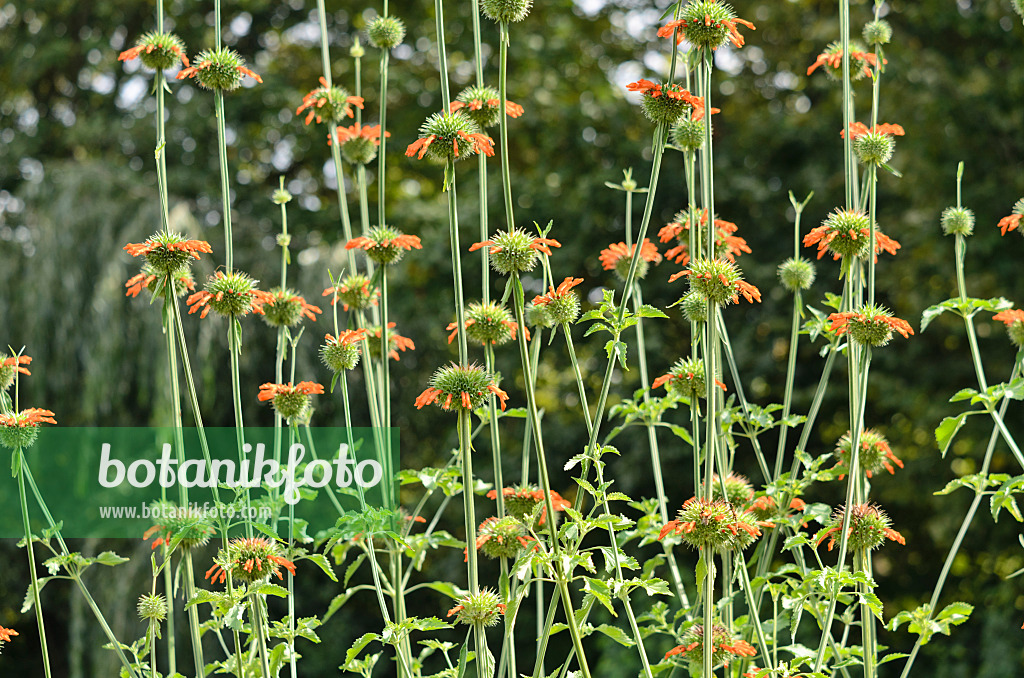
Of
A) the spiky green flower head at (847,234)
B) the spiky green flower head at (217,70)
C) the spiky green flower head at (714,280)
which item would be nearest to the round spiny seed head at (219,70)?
the spiky green flower head at (217,70)

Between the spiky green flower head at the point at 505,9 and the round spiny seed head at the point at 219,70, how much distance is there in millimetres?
457

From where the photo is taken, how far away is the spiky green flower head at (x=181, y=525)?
4.11ft

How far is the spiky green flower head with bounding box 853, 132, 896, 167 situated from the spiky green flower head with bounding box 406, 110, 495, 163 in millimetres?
626

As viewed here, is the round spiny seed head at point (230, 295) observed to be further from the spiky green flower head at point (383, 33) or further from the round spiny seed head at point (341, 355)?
the spiky green flower head at point (383, 33)


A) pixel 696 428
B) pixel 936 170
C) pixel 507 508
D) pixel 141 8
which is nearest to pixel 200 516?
pixel 507 508

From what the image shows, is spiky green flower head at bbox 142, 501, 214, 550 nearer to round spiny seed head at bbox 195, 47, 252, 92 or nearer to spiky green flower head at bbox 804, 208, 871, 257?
round spiny seed head at bbox 195, 47, 252, 92

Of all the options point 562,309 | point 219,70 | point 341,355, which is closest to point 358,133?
point 219,70

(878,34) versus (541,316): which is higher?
(878,34)

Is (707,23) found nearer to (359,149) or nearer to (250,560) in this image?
(359,149)

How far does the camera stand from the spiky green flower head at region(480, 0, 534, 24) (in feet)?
3.84

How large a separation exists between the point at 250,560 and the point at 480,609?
0.33 metres

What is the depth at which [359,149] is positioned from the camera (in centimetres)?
172

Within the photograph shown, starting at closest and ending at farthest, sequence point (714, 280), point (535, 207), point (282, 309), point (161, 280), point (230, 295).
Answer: point (714, 280) → point (161, 280) → point (230, 295) → point (282, 309) → point (535, 207)

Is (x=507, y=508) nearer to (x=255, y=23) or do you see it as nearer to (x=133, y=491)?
(x=133, y=491)
